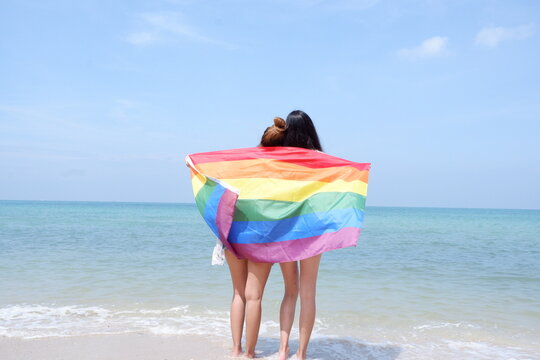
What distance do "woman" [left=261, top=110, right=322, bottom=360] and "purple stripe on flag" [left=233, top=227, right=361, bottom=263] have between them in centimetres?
9

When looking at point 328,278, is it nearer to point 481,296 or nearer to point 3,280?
point 481,296

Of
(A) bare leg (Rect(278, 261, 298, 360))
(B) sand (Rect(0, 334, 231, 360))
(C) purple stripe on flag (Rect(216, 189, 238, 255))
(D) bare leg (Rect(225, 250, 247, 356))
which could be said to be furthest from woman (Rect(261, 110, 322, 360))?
(B) sand (Rect(0, 334, 231, 360))

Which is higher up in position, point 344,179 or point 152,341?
point 344,179

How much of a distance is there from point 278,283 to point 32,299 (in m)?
Answer: 3.30

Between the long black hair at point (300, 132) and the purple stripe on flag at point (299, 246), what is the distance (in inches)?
26.2

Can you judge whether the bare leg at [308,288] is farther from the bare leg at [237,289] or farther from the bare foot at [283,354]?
the bare leg at [237,289]

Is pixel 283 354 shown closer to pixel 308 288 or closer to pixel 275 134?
pixel 308 288

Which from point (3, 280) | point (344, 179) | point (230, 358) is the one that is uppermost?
point (344, 179)

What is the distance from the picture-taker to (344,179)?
3496mm

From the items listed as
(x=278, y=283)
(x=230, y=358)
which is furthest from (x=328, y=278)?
(x=230, y=358)

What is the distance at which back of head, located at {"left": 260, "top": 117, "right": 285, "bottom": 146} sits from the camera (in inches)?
135

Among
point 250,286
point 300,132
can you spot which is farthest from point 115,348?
point 300,132

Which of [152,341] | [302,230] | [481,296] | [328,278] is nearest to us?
[302,230]

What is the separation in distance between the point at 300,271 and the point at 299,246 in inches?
8.5
